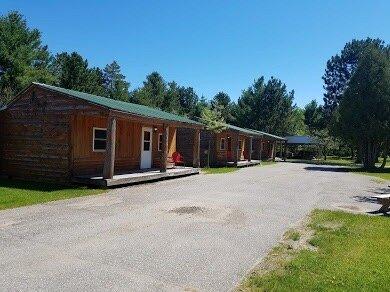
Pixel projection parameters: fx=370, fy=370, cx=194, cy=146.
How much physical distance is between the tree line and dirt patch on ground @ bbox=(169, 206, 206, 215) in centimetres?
1806

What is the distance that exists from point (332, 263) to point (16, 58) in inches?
1617

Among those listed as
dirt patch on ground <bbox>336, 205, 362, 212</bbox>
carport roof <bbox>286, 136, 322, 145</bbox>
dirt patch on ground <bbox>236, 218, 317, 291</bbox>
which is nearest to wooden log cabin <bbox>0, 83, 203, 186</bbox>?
dirt patch on ground <bbox>236, 218, 317, 291</bbox>

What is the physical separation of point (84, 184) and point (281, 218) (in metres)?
7.85

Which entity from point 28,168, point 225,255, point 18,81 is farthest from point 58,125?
point 18,81

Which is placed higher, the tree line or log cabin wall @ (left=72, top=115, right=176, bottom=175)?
the tree line

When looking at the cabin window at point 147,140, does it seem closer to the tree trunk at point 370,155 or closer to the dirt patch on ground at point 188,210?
the dirt patch on ground at point 188,210

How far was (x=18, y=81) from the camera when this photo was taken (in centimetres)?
3919

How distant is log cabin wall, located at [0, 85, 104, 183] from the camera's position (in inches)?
573

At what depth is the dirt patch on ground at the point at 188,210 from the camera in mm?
9900

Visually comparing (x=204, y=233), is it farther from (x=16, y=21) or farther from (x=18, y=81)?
(x=16, y=21)

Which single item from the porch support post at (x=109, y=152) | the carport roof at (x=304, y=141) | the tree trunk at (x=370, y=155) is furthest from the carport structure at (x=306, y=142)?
the porch support post at (x=109, y=152)

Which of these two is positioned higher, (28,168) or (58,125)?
(58,125)

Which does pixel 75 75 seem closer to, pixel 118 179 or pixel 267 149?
pixel 267 149

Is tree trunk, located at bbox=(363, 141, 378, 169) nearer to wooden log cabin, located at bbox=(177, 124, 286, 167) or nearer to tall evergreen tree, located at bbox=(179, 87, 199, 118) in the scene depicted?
wooden log cabin, located at bbox=(177, 124, 286, 167)
